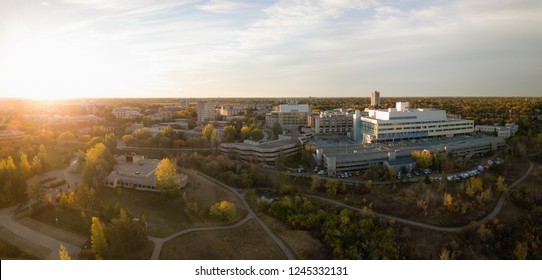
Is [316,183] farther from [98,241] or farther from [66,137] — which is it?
[66,137]

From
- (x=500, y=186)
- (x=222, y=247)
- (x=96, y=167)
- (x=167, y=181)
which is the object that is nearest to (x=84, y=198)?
(x=96, y=167)

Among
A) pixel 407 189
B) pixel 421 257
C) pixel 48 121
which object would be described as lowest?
pixel 421 257

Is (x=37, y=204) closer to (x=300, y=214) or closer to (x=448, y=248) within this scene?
(x=300, y=214)

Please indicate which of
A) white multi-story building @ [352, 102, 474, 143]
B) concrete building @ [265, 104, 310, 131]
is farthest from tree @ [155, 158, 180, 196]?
concrete building @ [265, 104, 310, 131]

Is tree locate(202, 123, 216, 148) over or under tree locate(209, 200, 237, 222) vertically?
over

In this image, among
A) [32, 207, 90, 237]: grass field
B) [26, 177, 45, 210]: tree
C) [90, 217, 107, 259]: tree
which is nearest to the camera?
[90, 217, 107, 259]: tree

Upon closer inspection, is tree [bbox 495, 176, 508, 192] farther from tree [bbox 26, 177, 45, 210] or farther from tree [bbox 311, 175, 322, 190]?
tree [bbox 26, 177, 45, 210]

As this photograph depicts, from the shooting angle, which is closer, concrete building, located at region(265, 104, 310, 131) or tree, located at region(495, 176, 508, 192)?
tree, located at region(495, 176, 508, 192)

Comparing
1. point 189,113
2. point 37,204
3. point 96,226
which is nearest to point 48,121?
point 189,113
